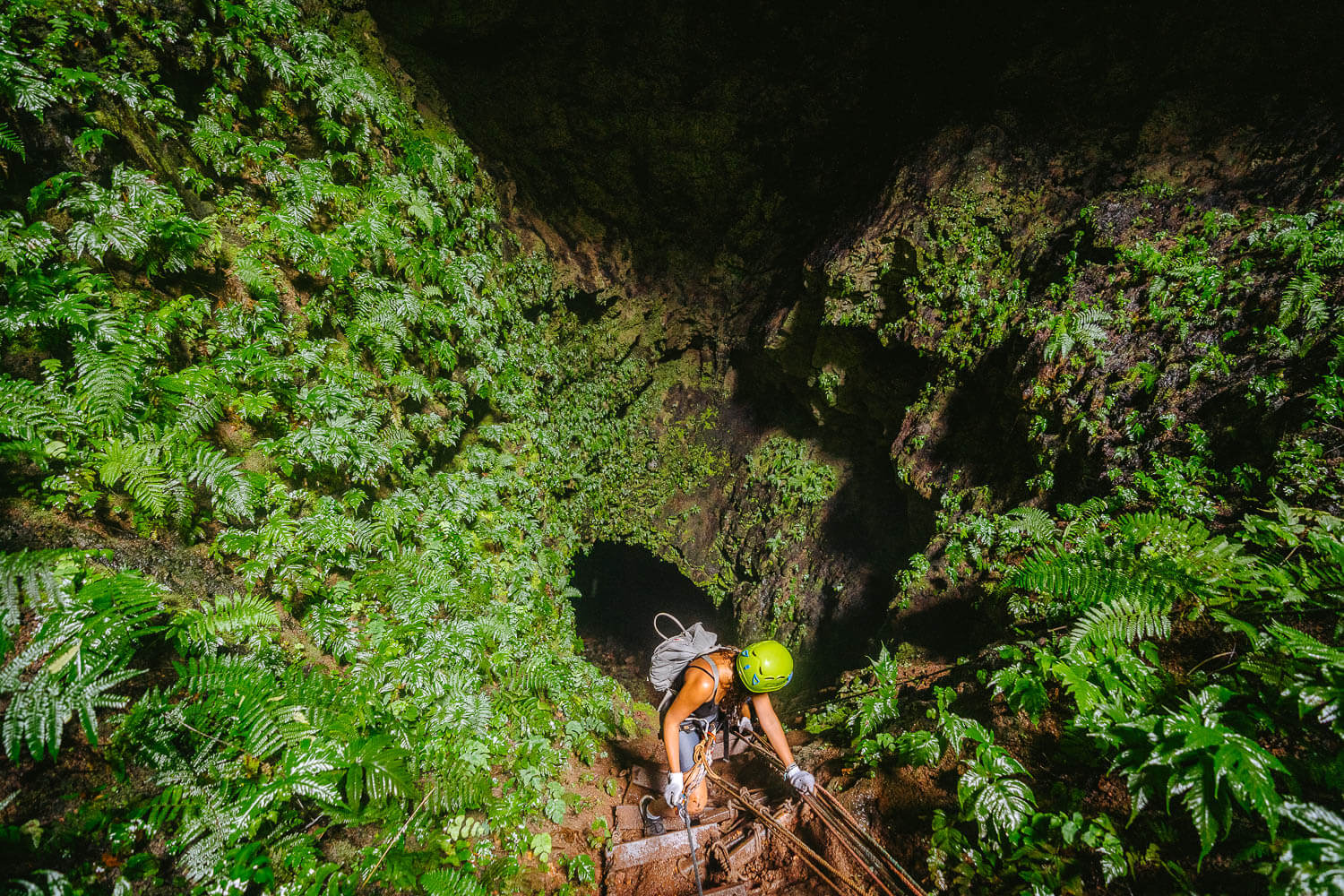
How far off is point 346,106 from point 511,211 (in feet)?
10.4

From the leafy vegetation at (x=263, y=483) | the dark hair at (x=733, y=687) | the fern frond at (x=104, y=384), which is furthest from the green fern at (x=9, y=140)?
the dark hair at (x=733, y=687)

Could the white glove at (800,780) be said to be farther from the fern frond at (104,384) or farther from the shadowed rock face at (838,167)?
the fern frond at (104,384)

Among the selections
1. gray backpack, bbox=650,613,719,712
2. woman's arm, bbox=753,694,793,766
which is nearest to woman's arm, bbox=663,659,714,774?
woman's arm, bbox=753,694,793,766

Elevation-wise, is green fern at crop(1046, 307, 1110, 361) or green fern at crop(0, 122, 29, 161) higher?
green fern at crop(1046, 307, 1110, 361)

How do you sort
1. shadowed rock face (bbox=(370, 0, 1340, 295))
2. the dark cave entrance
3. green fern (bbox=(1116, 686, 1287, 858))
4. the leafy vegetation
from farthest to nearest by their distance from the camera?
the dark cave entrance, shadowed rock face (bbox=(370, 0, 1340, 295)), the leafy vegetation, green fern (bbox=(1116, 686, 1287, 858))

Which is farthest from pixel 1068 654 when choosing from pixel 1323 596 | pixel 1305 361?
pixel 1305 361

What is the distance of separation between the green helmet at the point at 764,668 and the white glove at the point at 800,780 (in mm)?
553

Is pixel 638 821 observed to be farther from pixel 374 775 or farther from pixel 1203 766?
pixel 1203 766

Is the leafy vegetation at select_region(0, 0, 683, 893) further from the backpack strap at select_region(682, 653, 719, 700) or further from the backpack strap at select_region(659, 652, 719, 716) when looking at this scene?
the backpack strap at select_region(682, 653, 719, 700)

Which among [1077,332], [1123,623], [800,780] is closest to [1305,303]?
[1077,332]

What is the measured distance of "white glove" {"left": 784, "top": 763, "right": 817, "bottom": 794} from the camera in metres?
3.22

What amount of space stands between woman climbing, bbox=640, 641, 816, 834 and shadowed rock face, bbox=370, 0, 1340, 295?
722cm

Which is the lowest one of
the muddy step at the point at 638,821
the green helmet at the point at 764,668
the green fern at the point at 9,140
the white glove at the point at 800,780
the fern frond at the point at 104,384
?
the muddy step at the point at 638,821

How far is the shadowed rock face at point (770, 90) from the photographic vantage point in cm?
506
